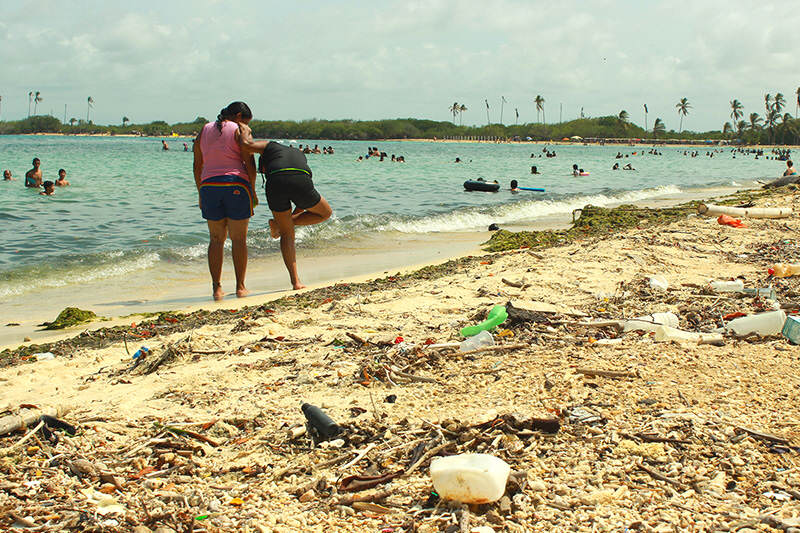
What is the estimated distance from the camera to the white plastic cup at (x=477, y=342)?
3.52m

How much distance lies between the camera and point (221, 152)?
19.3ft

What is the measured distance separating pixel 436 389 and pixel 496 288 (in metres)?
2.51

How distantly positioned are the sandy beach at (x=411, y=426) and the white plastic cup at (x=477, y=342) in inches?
2.7

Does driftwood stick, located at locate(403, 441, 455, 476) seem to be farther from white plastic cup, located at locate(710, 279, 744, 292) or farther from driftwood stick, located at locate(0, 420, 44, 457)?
white plastic cup, located at locate(710, 279, 744, 292)

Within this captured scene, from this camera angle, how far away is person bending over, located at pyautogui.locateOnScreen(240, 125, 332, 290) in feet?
20.1

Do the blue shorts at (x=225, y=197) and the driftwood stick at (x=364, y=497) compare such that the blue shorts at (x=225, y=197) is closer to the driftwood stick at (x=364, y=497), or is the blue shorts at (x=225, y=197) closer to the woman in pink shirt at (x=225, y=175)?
the woman in pink shirt at (x=225, y=175)

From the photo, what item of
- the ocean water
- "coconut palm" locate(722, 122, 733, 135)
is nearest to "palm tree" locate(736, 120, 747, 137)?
"coconut palm" locate(722, 122, 733, 135)

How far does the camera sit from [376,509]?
2053 mm

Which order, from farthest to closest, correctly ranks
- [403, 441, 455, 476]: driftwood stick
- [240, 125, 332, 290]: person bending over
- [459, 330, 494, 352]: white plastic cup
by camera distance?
[240, 125, 332, 290]: person bending over, [459, 330, 494, 352]: white plastic cup, [403, 441, 455, 476]: driftwood stick

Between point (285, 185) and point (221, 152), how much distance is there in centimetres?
68

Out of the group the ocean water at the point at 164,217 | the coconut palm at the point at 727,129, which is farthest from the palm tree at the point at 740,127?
the ocean water at the point at 164,217

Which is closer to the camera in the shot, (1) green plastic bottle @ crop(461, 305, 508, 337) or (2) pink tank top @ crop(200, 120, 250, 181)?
(1) green plastic bottle @ crop(461, 305, 508, 337)

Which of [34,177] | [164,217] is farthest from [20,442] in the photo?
[34,177]

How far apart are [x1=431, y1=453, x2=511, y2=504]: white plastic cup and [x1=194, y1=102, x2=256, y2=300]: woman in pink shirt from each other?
14.7ft
